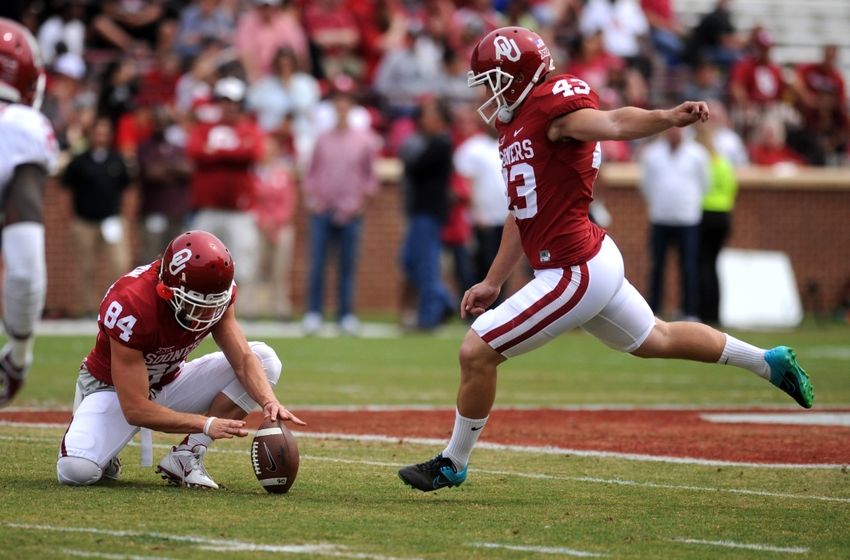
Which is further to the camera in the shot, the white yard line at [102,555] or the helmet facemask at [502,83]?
the helmet facemask at [502,83]

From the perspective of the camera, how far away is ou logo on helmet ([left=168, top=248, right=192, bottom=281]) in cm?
598

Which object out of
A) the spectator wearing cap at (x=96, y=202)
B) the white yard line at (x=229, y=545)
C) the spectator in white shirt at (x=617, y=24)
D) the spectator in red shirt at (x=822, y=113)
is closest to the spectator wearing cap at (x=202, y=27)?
the spectator wearing cap at (x=96, y=202)

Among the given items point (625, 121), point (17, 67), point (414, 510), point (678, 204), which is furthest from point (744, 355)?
point (678, 204)

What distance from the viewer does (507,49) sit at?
20.7ft

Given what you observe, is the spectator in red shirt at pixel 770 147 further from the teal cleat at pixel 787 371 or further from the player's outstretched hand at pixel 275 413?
the player's outstretched hand at pixel 275 413

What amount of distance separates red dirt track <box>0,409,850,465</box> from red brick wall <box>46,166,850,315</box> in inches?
409

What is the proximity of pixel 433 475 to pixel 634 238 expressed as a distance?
51.3 feet

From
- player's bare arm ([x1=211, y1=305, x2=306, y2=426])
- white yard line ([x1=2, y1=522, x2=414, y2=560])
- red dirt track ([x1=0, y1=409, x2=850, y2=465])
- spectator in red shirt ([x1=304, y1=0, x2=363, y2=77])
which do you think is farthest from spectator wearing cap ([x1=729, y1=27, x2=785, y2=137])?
white yard line ([x1=2, y1=522, x2=414, y2=560])

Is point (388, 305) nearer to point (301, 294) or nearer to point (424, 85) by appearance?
point (301, 294)

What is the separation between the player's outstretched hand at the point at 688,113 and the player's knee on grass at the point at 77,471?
274 centimetres

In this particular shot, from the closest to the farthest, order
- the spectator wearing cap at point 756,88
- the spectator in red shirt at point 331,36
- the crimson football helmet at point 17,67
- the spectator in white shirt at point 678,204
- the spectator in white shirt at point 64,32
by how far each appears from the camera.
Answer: the crimson football helmet at point 17,67, the spectator in white shirt at point 678,204, the spectator in white shirt at point 64,32, the spectator in red shirt at point 331,36, the spectator wearing cap at point 756,88

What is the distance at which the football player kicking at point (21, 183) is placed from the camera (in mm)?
7332

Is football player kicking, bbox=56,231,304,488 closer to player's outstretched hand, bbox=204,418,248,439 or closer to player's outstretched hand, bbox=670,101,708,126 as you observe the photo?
player's outstretched hand, bbox=204,418,248,439

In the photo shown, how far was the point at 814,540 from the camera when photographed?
17.2 ft
